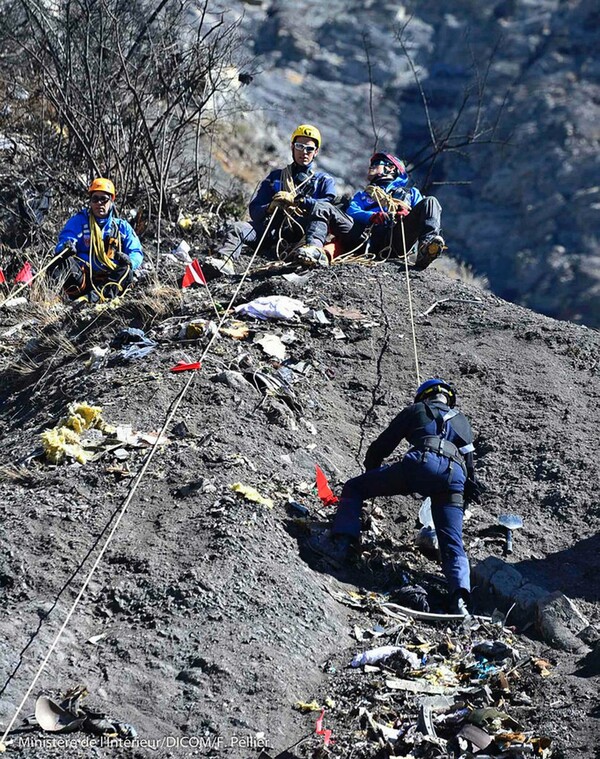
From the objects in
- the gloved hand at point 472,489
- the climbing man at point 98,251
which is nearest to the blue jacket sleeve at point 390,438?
the gloved hand at point 472,489

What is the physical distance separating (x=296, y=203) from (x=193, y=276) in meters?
1.23

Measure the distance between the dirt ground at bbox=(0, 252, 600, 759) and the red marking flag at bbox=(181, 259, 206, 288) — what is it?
0.12 m

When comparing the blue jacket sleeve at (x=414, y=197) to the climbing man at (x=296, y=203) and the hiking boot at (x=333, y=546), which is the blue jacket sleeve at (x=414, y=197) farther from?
the hiking boot at (x=333, y=546)

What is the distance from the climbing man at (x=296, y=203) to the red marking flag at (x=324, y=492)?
3173mm

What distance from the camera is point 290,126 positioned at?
3447 cm

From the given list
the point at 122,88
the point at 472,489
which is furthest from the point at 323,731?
the point at 122,88

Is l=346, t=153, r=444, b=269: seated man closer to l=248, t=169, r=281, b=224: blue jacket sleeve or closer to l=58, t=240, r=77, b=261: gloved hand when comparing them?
l=248, t=169, r=281, b=224: blue jacket sleeve

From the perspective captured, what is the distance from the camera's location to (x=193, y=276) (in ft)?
31.3

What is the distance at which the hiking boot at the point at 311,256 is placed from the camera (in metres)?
9.79

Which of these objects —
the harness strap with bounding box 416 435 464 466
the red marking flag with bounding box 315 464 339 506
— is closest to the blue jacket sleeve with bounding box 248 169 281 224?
the red marking flag with bounding box 315 464 339 506

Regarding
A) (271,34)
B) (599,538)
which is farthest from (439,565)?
(271,34)

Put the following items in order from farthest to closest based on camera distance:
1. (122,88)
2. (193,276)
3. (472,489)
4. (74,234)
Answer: (122,88) < (74,234) < (193,276) < (472,489)

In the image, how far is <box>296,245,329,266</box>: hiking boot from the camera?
32.1 feet

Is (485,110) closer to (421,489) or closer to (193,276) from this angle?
(193,276)
